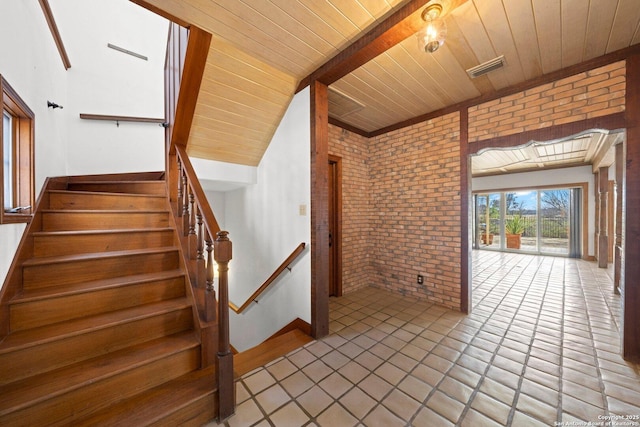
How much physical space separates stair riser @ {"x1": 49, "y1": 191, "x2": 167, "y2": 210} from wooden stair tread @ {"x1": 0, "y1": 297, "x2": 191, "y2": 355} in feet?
4.20

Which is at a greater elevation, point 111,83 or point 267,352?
point 111,83

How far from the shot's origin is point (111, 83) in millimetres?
3467

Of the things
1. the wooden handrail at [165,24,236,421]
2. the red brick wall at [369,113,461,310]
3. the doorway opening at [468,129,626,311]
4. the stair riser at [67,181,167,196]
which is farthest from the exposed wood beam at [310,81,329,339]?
the doorway opening at [468,129,626,311]

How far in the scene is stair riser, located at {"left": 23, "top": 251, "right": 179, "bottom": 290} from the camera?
1.64 metres

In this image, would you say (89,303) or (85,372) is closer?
(85,372)

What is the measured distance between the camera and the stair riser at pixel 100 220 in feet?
6.70

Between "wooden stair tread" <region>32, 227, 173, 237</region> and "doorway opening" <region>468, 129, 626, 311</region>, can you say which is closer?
"wooden stair tread" <region>32, 227, 173, 237</region>

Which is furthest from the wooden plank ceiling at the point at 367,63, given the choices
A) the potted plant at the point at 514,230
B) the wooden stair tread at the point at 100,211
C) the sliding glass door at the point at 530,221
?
the potted plant at the point at 514,230

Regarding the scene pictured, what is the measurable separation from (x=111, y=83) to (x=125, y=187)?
70.9 inches

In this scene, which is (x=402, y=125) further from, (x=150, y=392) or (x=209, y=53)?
(x=150, y=392)

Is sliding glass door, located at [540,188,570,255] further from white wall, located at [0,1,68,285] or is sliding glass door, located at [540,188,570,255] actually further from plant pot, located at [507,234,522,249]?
white wall, located at [0,1,68,285]

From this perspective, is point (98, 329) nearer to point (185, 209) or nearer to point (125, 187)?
point (185, 209)

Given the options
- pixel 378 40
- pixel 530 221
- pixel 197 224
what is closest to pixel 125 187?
pixel 197 224

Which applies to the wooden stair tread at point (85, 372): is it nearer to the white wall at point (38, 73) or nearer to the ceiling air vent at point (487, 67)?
the white wall at point (38, 73)
